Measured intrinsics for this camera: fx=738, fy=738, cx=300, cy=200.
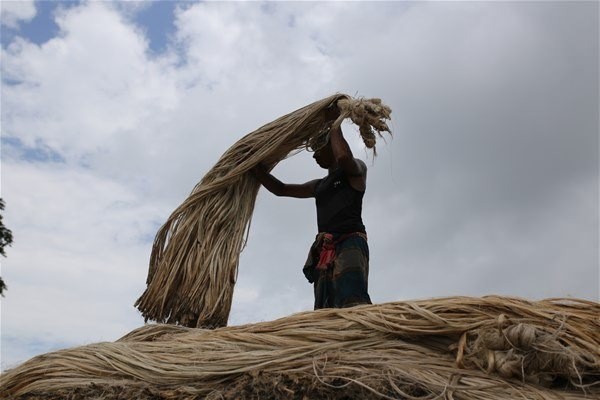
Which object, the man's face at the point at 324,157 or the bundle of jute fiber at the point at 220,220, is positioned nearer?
→ the bundle of jute fiber at the point at 220,220

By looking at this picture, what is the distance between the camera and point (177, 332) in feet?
10.9

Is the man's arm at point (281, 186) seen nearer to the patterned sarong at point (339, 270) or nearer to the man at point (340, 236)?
the man at point (340, 236)

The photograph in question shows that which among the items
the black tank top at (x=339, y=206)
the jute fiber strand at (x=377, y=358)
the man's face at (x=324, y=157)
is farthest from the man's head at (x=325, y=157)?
the jute fiber strand at (x=377, y=358)

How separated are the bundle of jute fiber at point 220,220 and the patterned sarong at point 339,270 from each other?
16.7 inches

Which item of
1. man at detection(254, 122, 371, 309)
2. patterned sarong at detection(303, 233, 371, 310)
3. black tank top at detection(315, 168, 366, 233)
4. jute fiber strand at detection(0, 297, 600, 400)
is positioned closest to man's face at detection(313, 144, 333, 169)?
man at detection(254, 122, 371, 309)

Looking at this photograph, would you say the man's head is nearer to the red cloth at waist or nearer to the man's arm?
the man's arm

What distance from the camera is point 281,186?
4.32m

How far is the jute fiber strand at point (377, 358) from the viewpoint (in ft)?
7.40

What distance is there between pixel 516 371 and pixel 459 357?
19 cm

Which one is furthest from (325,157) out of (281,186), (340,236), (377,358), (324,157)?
(377,358)

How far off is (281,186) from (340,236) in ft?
2.19

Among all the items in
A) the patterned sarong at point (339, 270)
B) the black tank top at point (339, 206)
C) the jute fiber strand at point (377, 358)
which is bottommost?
the jute fiber strand at point (377, 358)

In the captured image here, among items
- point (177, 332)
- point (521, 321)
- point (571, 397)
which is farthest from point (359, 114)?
point (571, 397)

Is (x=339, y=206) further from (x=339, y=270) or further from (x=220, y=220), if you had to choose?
(x=220, y=220)
